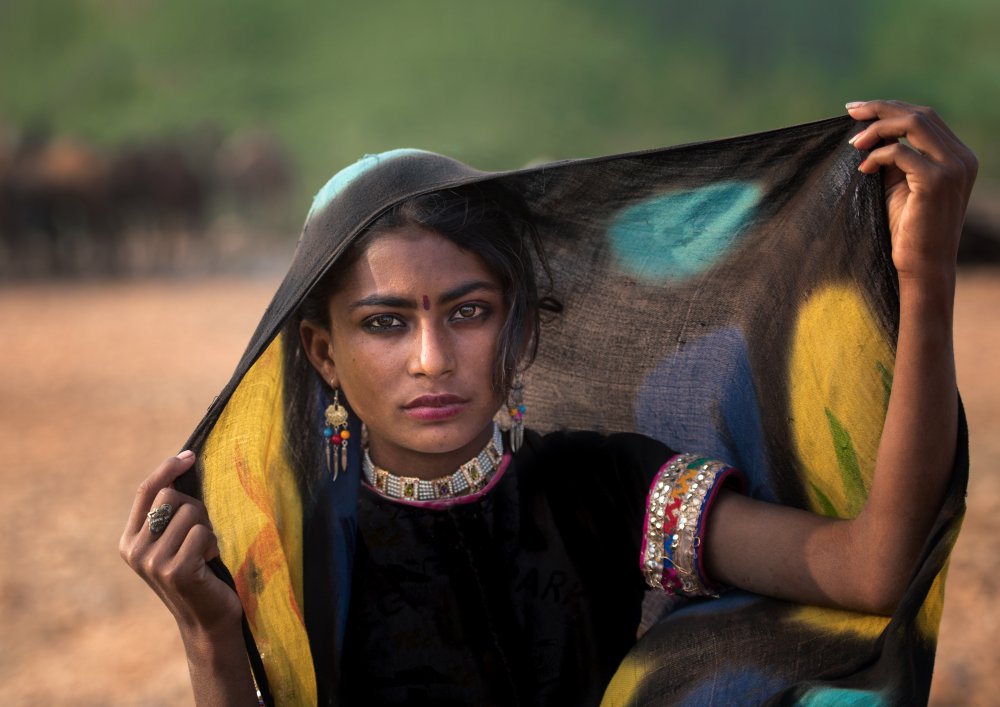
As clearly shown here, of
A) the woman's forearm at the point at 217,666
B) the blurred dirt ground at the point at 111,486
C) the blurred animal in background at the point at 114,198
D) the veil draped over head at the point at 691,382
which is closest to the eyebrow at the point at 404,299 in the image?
the veil draped over head at the point at 691,382

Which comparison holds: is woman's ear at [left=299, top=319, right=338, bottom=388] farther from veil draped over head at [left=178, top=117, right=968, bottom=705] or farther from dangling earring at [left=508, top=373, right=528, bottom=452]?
dangling earring at [left=508, top=373, right=528, bottom=452]

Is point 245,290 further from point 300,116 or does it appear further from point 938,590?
point 938,590

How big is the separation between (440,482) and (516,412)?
22 cm

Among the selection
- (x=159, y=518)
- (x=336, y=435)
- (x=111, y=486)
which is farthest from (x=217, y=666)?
(x=111, y=486)

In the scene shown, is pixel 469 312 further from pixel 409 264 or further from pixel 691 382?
pixel 691 382

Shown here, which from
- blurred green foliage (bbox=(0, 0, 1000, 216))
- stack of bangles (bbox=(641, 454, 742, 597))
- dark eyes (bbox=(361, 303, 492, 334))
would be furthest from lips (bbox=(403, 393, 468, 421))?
blurred green foliage (bbox=(0, 0, 1000, 216))

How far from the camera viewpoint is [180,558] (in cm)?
183

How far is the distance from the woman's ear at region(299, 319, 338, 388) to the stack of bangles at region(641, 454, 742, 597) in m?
0.71

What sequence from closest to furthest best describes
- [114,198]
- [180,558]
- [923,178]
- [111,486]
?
[923,178]
[180,558]
[111,486]
[114,198]

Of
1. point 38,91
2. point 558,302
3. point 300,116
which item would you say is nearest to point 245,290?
point 300,116

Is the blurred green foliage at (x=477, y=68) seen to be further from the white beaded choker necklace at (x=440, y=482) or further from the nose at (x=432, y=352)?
the nose at (x=432, y=352)

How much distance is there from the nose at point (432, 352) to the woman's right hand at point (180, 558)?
0.47 m

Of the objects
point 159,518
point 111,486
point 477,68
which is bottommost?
point 111,486

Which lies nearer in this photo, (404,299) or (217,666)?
(217,666)
